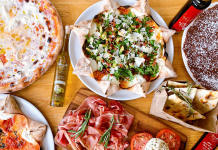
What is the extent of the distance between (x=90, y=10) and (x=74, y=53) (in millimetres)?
444

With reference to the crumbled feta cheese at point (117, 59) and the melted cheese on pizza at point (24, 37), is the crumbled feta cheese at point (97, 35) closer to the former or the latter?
the crumbled feta cheese at point (117, 59)

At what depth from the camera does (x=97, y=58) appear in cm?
153

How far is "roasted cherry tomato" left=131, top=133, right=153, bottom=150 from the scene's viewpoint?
64.2 inches

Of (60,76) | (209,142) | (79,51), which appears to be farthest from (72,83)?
(209,142)

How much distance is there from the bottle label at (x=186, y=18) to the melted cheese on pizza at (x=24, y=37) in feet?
3.88

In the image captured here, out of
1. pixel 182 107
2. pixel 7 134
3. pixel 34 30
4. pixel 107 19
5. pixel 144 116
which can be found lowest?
pixel 7 134

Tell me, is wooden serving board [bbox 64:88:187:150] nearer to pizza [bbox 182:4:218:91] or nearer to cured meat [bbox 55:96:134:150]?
cured meat [bbox 55:96:134:150]

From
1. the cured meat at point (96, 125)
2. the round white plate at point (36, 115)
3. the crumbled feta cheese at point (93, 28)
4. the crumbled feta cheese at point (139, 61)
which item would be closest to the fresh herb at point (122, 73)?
the crumbled feta cheese at point (139, 61)

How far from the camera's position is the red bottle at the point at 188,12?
134 centimetres

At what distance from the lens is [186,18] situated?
1478 millimetres

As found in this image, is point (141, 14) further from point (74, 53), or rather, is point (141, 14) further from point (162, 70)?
point (74, 53)

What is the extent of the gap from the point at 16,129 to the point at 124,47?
132 cm

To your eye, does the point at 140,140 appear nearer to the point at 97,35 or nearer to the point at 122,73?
the point at 122,73

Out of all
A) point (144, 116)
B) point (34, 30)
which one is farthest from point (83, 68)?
point (144, 116)
